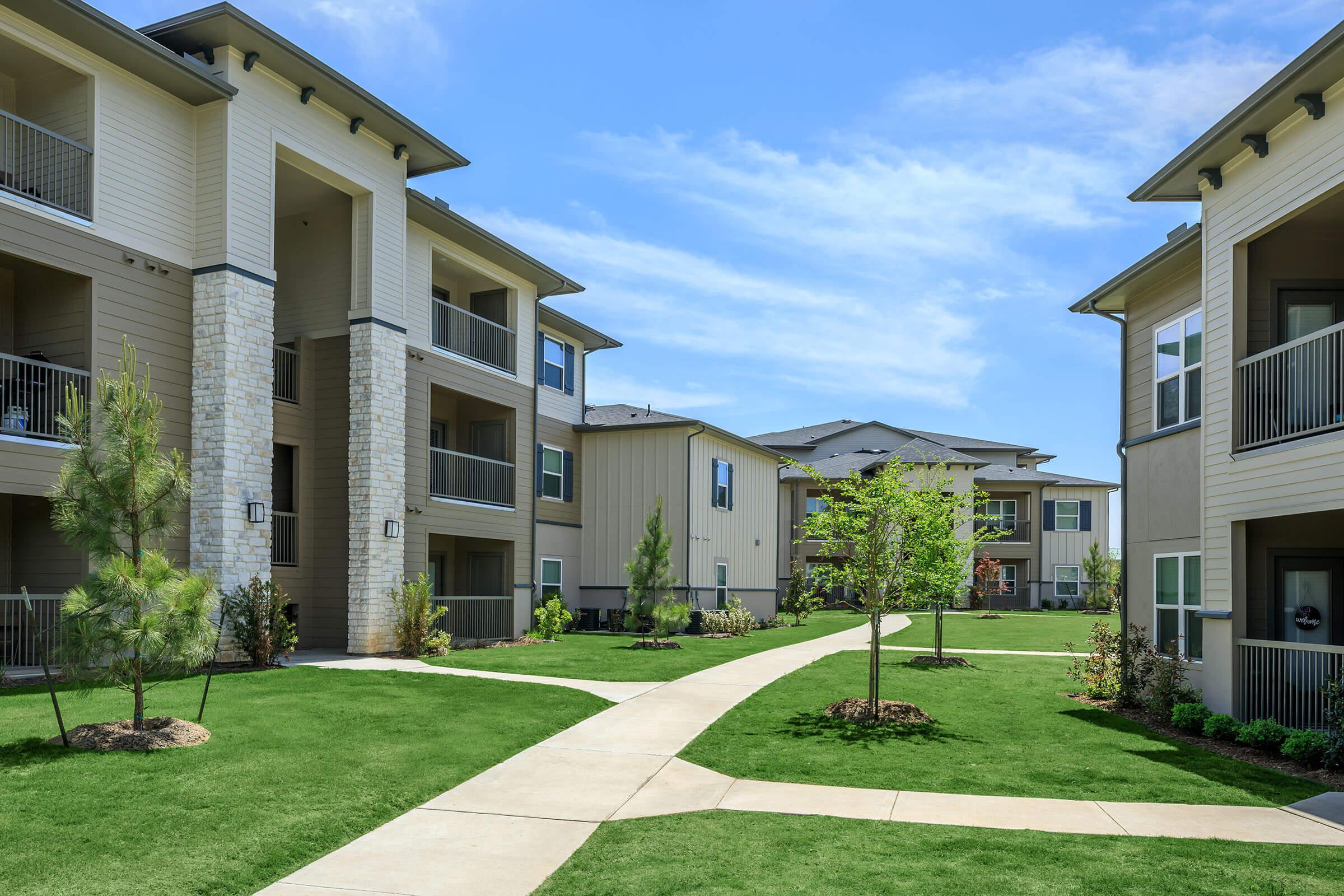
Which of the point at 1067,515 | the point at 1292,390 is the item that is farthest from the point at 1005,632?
the point at 1067,515


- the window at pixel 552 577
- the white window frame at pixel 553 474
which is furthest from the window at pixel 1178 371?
the white window frame at pixel 553 474

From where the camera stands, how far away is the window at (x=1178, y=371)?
13477mm

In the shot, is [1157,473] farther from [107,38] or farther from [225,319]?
[107,38]

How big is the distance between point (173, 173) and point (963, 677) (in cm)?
1551

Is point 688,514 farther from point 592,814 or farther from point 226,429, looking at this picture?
point 592,814

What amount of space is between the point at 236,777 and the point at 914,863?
560 centimetres

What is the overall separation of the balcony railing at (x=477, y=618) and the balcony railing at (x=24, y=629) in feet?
25.0

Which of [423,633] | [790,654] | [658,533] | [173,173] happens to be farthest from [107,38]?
[790,654]

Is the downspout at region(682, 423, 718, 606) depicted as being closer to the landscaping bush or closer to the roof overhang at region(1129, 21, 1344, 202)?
the roof overhang at region(1129, 21, 1344, 202)

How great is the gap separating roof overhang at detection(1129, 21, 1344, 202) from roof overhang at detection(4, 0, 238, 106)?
13979mm

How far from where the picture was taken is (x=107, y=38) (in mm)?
14016

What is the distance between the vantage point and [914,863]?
6.42 meters

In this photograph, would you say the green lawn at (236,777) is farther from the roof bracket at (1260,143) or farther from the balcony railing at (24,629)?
the roof bracket at (1260,143)

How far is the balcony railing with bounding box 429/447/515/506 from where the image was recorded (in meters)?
21.8
